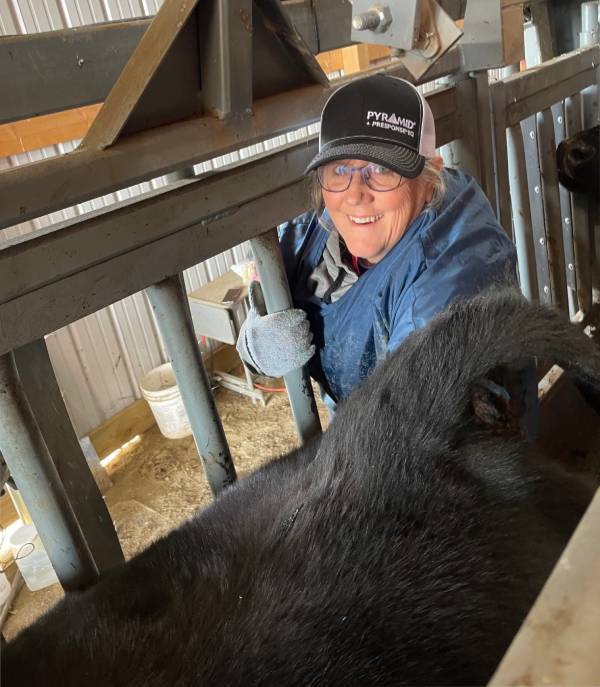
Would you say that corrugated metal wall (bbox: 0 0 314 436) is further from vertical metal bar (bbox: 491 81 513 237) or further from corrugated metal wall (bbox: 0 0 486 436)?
vertical metal bar (bbox: 491 81 513 237)

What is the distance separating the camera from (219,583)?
27.1 inches

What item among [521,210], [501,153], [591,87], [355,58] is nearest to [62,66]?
[501,153]

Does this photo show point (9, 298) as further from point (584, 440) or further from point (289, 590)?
point (584, 440)

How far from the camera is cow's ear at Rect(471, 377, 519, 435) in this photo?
0.86 meters

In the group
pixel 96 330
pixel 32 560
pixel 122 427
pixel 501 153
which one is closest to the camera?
pixel 501 153

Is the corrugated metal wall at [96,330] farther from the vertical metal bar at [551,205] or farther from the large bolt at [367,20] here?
the large bolt at [367,20]

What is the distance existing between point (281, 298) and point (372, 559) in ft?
1.91

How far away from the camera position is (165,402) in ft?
10.3

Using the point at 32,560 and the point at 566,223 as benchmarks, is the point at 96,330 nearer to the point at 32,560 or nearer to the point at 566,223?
the point at 32,560

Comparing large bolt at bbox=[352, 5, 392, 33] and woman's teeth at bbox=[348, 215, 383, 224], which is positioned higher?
large bolt at bbox=[352, 5, 392, 33]

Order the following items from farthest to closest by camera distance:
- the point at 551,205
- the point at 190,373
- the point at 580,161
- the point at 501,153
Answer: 1. the point at 551,205
2. the point at 580,161
3. the point at 501,153
4. the point at 190,373

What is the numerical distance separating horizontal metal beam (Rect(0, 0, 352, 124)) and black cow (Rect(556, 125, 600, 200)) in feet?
4.98

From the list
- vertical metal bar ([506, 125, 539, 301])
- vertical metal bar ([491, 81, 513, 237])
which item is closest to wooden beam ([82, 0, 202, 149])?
vertical metal bar ([491, 81, 513, 237])

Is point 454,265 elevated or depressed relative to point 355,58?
depressed
